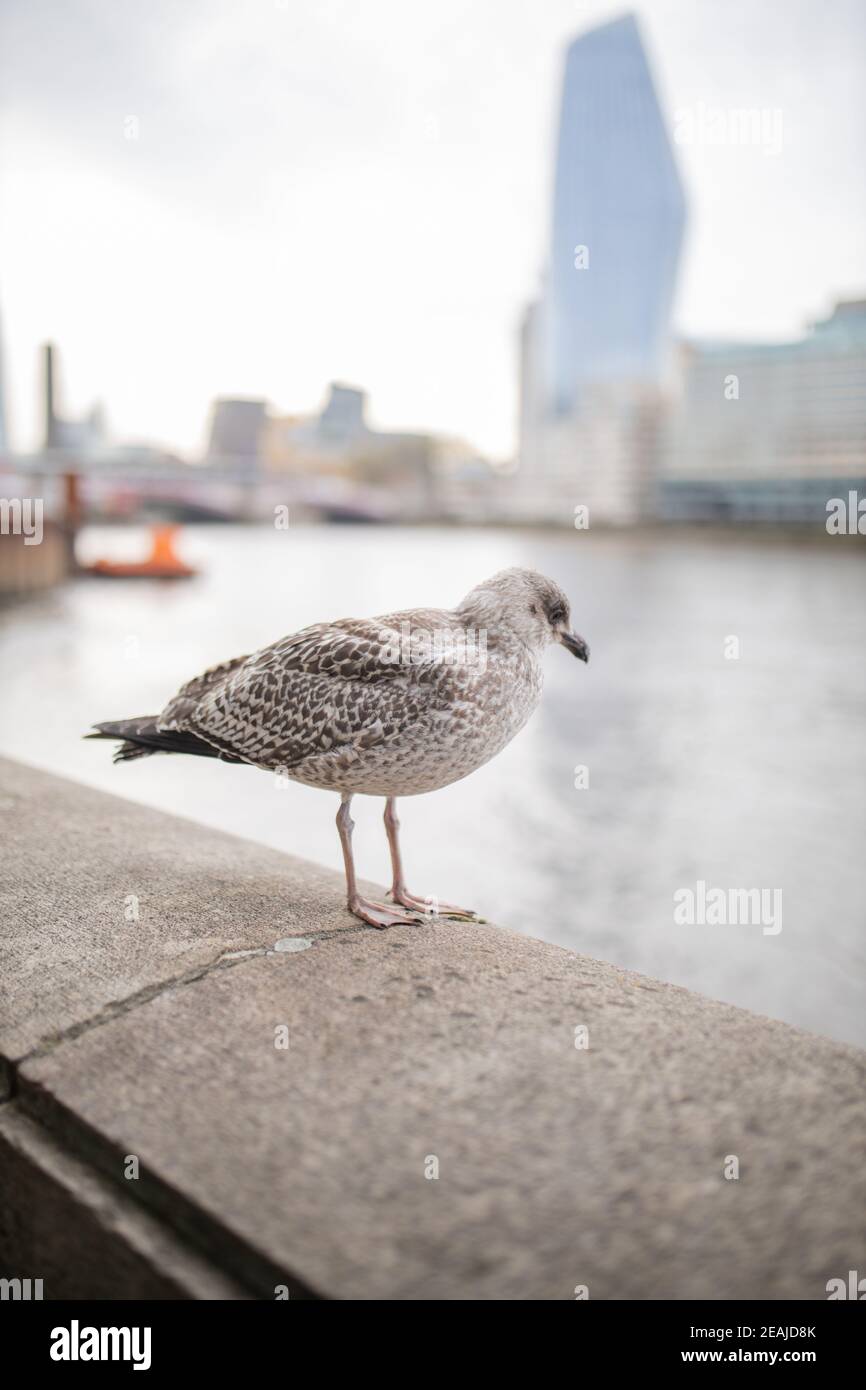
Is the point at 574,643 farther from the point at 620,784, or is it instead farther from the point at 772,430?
the point at 772,430

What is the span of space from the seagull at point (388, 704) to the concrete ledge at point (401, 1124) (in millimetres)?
383

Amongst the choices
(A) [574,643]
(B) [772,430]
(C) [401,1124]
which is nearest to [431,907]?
(A) [574,643]

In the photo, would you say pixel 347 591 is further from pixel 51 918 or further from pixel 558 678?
pixel 51 918

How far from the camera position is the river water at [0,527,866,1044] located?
6273 millimetres

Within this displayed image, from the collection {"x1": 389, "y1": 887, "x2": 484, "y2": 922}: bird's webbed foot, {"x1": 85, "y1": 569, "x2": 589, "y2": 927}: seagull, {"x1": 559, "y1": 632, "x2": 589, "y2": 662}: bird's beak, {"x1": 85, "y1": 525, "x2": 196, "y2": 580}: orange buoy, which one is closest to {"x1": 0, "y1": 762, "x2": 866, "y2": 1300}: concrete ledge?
{"x1": 389, "y1": 887, "x2": 484, "y2": 922}: bird's webbed foot

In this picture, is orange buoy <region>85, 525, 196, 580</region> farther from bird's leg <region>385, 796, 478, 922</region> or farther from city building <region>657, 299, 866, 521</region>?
bird's leg <region>385, 796, 478, 922</region>

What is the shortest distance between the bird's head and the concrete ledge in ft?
2.52

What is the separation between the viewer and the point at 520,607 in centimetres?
232

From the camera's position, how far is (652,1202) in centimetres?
129

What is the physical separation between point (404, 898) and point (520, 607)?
32.3 inches

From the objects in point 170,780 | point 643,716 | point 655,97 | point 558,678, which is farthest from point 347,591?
point 655,97

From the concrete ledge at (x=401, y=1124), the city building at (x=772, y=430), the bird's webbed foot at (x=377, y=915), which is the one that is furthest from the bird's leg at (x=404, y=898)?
the city building at (x=772, y=430)

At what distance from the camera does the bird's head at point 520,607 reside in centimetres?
232
